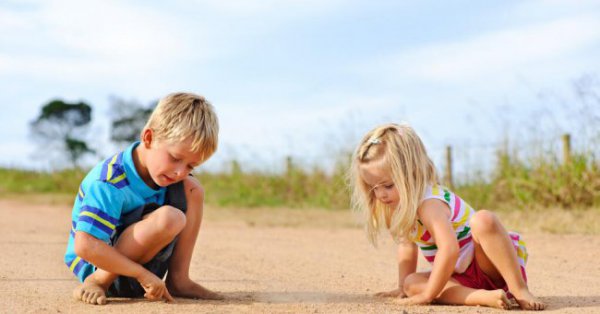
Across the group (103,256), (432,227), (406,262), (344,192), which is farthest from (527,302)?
(344,192)

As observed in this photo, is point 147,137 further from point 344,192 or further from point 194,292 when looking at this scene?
point 344,192

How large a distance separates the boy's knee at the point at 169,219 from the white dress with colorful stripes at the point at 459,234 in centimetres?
125

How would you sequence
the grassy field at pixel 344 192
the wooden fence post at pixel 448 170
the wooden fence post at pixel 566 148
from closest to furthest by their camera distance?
the grassy field at pixel 344 192, the wooden fence post at pixel 566 148, the wooden fence post at pixel 448 170

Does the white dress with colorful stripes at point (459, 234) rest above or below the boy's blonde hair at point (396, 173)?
below

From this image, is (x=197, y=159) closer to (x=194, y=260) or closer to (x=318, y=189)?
(x=194, y=260)

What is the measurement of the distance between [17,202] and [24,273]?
28.0 ft

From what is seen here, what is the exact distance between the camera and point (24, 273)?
4512 millimetres

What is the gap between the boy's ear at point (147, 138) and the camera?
137 inches

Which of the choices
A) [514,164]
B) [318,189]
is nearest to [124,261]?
[514,164]

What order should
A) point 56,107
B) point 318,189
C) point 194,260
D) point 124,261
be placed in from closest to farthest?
point 124,261 → point 194,260 → point 318,189 → point 56,107

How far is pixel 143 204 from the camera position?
3.52 metres

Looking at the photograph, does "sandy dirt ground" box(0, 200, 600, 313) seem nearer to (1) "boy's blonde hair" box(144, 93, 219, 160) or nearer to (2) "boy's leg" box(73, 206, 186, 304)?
(2) "boy's leg" box(73, 206, 186, 304)

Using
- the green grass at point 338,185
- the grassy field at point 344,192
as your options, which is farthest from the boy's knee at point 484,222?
the green grass at point 338,185

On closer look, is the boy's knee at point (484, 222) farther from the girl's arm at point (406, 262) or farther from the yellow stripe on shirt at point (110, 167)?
the yellow stripe on shirt at point (110, 167)
